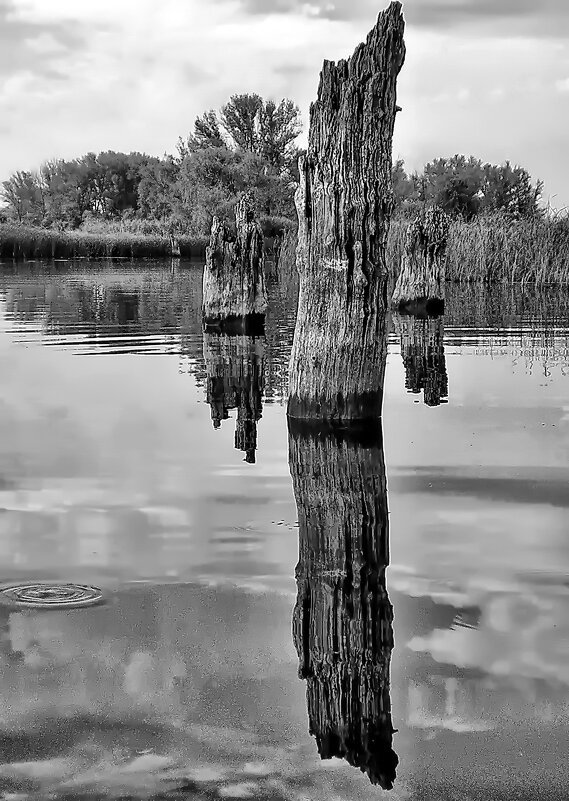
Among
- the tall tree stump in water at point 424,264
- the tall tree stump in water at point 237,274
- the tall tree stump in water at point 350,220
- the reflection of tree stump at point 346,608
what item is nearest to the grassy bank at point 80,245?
the tall tree stump in water at point 424,264

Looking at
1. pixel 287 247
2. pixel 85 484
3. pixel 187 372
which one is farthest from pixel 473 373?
pixel 287 247

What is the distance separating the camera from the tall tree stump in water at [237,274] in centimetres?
1499

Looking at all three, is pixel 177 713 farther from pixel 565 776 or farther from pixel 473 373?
pixel 473 373

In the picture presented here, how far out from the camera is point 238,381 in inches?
453

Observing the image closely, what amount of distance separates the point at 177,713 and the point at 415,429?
5.61 m

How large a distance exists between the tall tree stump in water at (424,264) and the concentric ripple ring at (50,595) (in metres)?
14.5

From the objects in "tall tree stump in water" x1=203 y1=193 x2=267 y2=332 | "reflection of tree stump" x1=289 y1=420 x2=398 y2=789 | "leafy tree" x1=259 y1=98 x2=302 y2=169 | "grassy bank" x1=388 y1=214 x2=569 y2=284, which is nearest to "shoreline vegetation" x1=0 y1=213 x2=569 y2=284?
"grassy bank" x1=388 y1=214 x2=569 y2=284

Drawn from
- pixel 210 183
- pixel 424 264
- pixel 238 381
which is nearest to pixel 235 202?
pixel 210 183

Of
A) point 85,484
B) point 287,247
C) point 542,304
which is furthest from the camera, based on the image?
point 287,247

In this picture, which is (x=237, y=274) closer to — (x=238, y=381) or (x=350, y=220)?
(x=238, y=381)

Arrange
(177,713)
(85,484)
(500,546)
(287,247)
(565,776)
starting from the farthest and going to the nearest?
(287,247) → (85,484) → (500,546) → (177,713) → (565,776)

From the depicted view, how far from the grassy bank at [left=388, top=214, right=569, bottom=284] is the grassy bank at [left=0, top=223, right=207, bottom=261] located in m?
30.0

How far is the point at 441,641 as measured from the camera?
3.97 meters

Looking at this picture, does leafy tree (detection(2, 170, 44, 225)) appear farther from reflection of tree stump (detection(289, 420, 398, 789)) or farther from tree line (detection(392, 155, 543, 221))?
reflection of tree stump (detection(289, 420, 398, 789))
